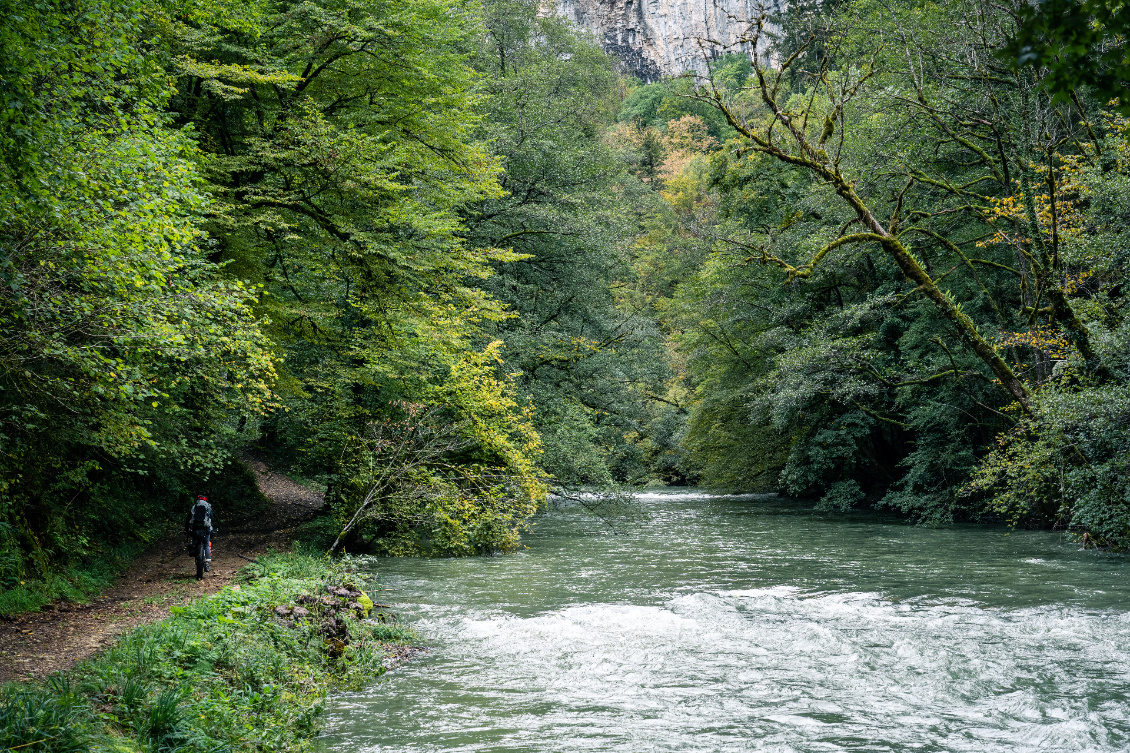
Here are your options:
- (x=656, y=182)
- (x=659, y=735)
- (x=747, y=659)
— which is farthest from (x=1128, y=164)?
(x=656, y=182)

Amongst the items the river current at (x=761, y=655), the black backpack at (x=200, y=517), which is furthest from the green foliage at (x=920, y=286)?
the black backpack at (x=200, y=517)

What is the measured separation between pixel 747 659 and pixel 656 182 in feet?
166

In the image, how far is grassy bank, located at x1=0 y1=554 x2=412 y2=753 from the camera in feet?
17.0

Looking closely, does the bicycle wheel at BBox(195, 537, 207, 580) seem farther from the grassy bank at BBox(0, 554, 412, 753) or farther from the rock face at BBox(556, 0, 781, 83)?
the rock face at BBox(556, 0, 781, 83)

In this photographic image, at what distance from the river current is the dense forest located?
2568 mm

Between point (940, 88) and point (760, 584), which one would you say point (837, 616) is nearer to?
point (760, 584)

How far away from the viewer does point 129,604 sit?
1020 centimetres

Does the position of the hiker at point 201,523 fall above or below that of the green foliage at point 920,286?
below

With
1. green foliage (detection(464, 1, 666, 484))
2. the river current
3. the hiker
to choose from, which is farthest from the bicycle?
green foliage (detection(464, 1, 666, 484))

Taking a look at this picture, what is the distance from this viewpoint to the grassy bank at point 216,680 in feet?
17.0

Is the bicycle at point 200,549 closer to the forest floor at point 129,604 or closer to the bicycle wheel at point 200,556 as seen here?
the bicycle wheel at point 200,556

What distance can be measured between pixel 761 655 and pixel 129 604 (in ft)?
26.4

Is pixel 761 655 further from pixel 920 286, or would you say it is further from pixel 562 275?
pixel 562 275

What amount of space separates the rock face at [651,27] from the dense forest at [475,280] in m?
63.0
